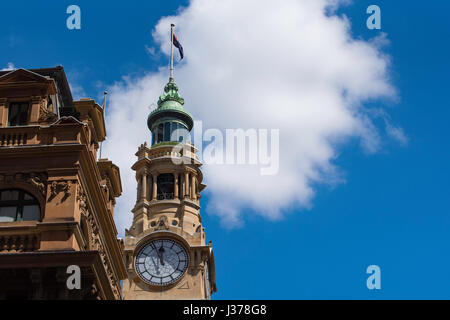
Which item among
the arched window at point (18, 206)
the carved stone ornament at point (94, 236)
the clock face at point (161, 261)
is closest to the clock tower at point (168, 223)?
the clock face at point (161, 261)

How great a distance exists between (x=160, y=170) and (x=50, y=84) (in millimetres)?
45222

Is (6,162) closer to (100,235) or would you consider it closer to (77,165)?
(77,165)

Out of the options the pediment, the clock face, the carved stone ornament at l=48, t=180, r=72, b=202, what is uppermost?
the clock face

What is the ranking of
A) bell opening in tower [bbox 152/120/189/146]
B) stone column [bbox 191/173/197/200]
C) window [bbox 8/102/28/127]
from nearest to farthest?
window [bbox 8/102/28/127] < stone column [bbox 191/173/197/200] < bell opening in tower [bbox 152/120/189/146]

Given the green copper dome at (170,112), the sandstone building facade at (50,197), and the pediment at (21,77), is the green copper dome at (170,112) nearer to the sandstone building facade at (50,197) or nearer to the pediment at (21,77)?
the sandstone building facade at (50,197)

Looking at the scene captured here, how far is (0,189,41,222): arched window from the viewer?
3244 cm

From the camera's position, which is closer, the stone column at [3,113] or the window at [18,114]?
the stone column at [3,113]

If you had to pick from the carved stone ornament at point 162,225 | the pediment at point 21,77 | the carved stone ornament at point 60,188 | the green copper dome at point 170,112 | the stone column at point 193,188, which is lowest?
the carved stone ornament at point 60,188

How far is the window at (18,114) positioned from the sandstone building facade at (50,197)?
0.04m

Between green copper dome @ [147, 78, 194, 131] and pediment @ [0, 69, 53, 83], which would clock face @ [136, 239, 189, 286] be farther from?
pediment @ [0, 69, 53, 83]

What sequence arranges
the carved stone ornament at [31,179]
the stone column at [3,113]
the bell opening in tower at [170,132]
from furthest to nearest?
the bell opening in tower at [170,132] → the stone column at [3,113] → the carved stone ornament at [31,179]

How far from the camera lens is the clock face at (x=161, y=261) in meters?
73.6

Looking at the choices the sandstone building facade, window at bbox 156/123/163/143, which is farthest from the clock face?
the sandstone building facade

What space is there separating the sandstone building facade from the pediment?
0.12ft
